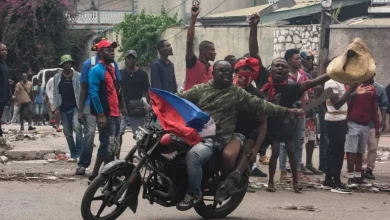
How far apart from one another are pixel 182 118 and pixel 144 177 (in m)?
0.64

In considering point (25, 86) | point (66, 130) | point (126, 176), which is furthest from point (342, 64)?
point (25, 86)

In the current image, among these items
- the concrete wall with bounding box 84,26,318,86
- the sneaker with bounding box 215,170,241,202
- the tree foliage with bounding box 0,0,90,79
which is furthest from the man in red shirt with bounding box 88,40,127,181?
the tree foliage with bounding box 0,0,90,79

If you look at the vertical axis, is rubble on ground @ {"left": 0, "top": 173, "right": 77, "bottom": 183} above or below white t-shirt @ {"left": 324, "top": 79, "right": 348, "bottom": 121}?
below

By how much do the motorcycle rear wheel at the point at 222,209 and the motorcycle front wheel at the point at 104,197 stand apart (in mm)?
869

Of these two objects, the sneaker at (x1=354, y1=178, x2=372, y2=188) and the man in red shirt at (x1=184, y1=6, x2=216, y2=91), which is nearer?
the man in red shirt at (x1=184, y1=6, x2=216, y2=91)

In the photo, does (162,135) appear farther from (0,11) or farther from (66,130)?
(0,11)

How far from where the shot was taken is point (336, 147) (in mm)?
10953

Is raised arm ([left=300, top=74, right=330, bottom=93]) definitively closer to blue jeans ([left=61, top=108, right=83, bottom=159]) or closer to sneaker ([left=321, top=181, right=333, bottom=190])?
sneaker ([left=321, top=181, right=333, bottom=190])

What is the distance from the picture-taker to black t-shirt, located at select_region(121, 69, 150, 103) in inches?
494

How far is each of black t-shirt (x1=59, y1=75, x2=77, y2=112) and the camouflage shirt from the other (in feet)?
15.4

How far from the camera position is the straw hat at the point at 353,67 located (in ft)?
30.0

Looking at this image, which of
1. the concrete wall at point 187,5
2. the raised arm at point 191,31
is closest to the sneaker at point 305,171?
the raised arm at point 191,31

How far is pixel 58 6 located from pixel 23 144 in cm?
1708

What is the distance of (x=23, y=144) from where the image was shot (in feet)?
51.8
